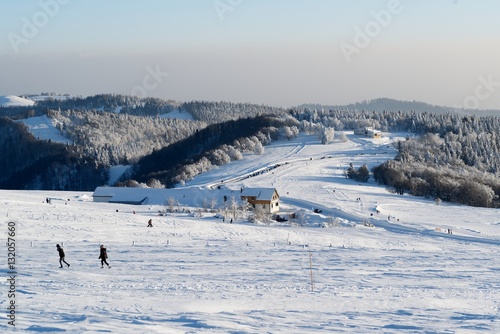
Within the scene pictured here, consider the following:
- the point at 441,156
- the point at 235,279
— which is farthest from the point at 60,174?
the point at 235,279

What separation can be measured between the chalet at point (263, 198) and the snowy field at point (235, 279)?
12847mm

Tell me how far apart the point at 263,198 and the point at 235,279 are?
37.1m

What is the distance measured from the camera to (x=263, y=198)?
5684cm

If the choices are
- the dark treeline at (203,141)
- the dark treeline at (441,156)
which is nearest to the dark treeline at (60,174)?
the dark treeline at (203,141)

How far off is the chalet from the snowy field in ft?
42.1

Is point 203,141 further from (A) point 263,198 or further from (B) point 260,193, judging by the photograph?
(A) point 263,198

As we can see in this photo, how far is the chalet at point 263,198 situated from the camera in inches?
2215

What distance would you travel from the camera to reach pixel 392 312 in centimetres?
1580

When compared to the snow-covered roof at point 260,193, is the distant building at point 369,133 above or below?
above

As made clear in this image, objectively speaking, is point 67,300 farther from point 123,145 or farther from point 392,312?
point 123,145

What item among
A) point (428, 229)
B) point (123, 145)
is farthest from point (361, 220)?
point (123, 145)

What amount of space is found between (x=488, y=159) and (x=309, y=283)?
97947 mm

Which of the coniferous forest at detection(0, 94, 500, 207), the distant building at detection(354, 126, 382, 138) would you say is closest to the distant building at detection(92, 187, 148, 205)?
the coniferous forest at detection(0, 94, 500, 207)

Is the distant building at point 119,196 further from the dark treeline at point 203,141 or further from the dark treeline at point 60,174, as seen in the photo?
the dark treeline at point 60,174
